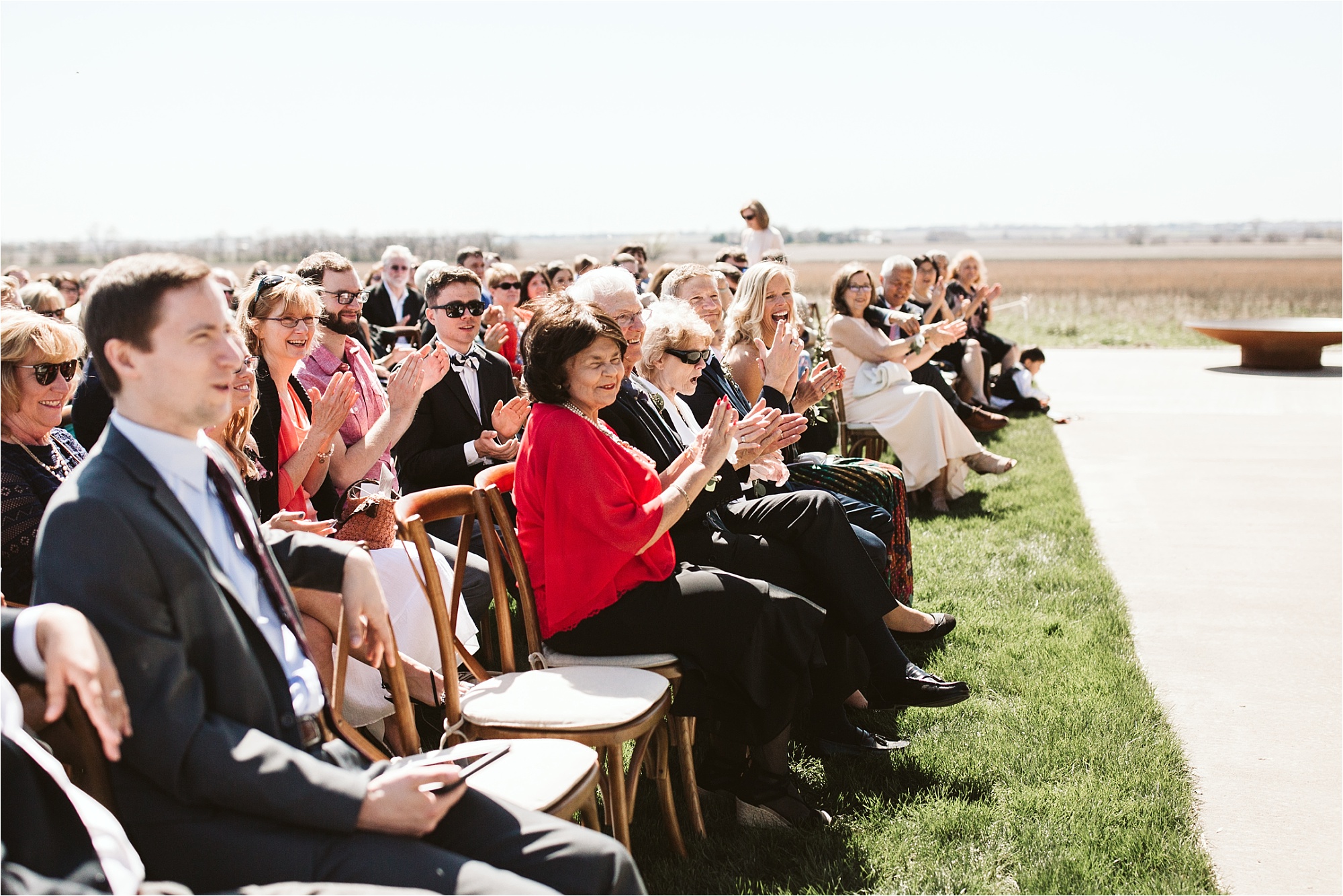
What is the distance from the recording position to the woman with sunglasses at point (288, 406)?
3.70 meters

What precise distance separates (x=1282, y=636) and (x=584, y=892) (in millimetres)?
4199

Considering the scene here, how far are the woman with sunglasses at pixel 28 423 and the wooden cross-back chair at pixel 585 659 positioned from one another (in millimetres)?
1147

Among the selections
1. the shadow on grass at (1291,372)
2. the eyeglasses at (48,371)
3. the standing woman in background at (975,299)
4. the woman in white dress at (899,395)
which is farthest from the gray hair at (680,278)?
the shadow on grass at (1291,372)

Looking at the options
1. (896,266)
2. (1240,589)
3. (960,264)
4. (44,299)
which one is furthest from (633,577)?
(960,264)

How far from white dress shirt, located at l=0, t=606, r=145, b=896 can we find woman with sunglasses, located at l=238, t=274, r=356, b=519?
192cm

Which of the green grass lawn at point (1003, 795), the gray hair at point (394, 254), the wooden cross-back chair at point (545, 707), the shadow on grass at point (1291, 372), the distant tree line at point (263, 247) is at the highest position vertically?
the distant tree line at point (263, 247)

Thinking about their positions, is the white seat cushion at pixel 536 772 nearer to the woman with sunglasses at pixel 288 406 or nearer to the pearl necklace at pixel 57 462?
the pearl necklace at pixel 57 462

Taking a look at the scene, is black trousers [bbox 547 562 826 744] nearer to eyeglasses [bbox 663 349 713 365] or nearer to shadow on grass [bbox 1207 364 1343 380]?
eyeglasses [bbox 663 349 713 365]

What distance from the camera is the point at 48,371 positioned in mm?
2803

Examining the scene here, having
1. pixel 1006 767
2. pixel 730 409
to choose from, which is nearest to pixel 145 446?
pixel 730 409

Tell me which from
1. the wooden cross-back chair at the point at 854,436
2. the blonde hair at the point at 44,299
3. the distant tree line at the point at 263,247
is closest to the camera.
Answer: the blonde hair at the point at 44,299

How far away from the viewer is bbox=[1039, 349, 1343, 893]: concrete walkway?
11.1 ft

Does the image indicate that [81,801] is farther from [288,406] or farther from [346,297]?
[346,297]

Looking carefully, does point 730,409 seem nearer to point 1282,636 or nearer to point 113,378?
point 113,378
